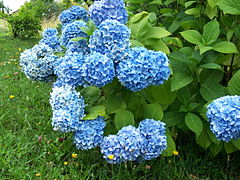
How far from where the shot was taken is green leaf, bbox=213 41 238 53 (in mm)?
1644

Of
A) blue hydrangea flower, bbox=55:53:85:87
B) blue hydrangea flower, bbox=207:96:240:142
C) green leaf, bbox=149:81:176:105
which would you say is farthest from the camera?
green leaf, bbox=149:81:176:105

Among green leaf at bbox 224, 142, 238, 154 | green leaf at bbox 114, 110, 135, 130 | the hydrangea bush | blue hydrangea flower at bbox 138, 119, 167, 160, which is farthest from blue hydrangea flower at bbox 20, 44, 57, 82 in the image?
green leaf at bbox 224, 142, 238, 154

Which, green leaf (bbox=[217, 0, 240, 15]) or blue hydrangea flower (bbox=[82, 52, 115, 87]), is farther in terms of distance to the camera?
green leaf (bbox=[217, 0, 240, 15])

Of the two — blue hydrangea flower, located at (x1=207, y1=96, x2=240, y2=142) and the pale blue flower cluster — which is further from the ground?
the pale blue flower cluster

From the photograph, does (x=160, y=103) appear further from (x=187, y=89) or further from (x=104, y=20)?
(x=104, y=20)

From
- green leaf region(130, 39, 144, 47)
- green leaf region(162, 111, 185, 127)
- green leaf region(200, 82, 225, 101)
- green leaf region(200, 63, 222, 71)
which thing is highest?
green leaf region(130, 39, 144, 47)

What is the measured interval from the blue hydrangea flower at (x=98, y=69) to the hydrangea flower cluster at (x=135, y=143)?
1.07 feet

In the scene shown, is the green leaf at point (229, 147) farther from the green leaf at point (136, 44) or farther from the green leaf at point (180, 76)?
the green leaf at point (136, 44)

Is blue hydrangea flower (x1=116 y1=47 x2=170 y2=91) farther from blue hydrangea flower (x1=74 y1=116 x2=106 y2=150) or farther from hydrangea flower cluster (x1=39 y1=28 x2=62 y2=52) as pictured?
hydrangea flower cluster (x1=39 y1=28 x2=62 y2=52)

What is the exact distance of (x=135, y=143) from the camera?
1.65 m

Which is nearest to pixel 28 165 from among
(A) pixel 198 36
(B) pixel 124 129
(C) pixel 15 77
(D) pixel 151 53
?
(B) pixel 124 129

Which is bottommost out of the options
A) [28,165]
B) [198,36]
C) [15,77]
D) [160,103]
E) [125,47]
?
[15,77]

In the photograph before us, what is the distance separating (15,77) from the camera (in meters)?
3.95

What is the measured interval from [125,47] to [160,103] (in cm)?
45
